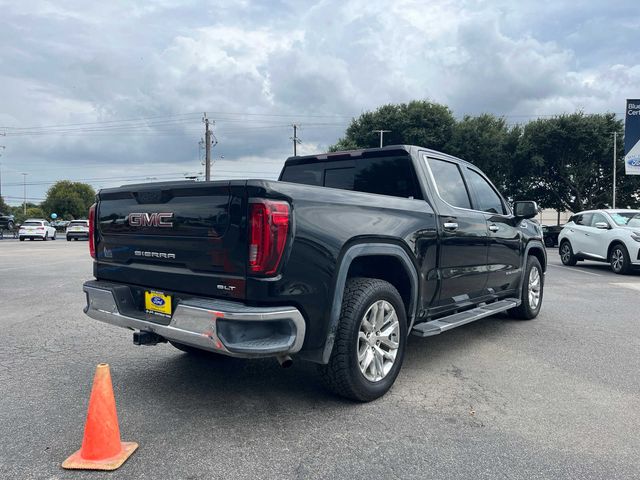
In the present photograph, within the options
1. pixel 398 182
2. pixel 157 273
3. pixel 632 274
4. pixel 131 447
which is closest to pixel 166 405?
pixel 131 447

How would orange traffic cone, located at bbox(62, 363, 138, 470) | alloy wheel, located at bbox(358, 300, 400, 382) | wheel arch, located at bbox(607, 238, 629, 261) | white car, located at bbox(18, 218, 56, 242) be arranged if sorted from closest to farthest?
orange traffic cone, located at bbox(62, 363, 138, 470) → alloy wheel, located at bbox(358, 300, 400, 382) → wheel arch, located at bbox(607, 238, 629, 261) → white car, located at bbox(18, 218, 56, 242)

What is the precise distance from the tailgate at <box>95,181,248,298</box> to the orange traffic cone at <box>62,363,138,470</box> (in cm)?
80

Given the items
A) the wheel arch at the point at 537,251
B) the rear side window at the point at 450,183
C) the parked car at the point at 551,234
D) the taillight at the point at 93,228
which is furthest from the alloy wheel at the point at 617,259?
the parked car at the point at 551,234

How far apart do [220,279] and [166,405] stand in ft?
3.59

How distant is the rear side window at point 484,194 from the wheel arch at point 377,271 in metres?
1.73

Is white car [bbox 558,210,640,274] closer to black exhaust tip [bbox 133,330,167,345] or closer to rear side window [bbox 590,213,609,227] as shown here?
rear side window [bbox 590,213,609,227]

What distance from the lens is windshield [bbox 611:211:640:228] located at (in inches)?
485

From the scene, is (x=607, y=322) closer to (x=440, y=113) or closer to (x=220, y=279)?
(x=220, y=279)

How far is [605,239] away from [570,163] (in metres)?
26.5

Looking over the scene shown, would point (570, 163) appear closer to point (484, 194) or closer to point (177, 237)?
point (484, 194)

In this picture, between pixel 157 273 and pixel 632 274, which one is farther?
pixel 632 274

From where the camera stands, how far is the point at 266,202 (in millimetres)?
2965

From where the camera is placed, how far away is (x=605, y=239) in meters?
12.5

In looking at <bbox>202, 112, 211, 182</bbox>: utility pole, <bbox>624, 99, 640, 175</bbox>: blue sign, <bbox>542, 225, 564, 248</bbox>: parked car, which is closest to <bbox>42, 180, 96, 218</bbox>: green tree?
<bbox>202, 112, 211, 182</bbox>: utility pole
